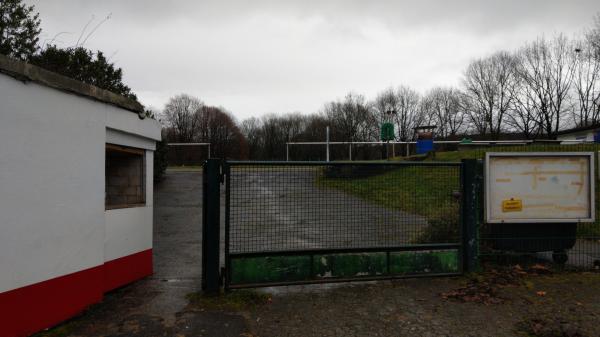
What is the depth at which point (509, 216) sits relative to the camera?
5340 mm

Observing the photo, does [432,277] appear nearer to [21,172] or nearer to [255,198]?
[255,198]

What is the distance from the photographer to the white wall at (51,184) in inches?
131

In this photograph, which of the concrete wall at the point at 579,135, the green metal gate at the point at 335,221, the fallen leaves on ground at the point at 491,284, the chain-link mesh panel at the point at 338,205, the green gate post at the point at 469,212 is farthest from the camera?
the concrete wall at the point at 579,135

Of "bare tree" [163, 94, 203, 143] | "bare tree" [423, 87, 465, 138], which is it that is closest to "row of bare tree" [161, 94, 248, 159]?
"bare tree" [163, 94, 203, 143]

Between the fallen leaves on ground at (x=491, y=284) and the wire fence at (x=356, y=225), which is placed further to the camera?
the wire fence at (x=356, y=225)

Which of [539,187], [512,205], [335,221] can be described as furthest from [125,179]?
[539,187]

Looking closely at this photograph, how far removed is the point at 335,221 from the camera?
522 centimetres

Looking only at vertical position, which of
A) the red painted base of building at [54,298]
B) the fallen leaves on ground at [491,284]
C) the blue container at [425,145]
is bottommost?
the fallen leaves on ground at [491,284]

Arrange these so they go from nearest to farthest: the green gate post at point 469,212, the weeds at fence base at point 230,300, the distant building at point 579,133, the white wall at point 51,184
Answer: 1. the white wall at point 51,184
2. the weeds at fence base at point 230,300
3. the green gate post at point 469,212
4. the distant building at point 579,133

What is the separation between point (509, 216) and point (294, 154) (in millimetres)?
25024

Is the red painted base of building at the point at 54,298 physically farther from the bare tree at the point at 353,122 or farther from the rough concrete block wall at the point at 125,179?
the bare tree at the point at 353,122

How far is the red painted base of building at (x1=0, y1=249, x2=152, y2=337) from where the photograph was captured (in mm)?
3340

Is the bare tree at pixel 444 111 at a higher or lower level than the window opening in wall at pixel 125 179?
higher

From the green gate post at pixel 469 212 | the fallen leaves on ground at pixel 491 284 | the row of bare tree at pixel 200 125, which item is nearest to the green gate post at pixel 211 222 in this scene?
the fallen leaves on ground at pixel 491 284
